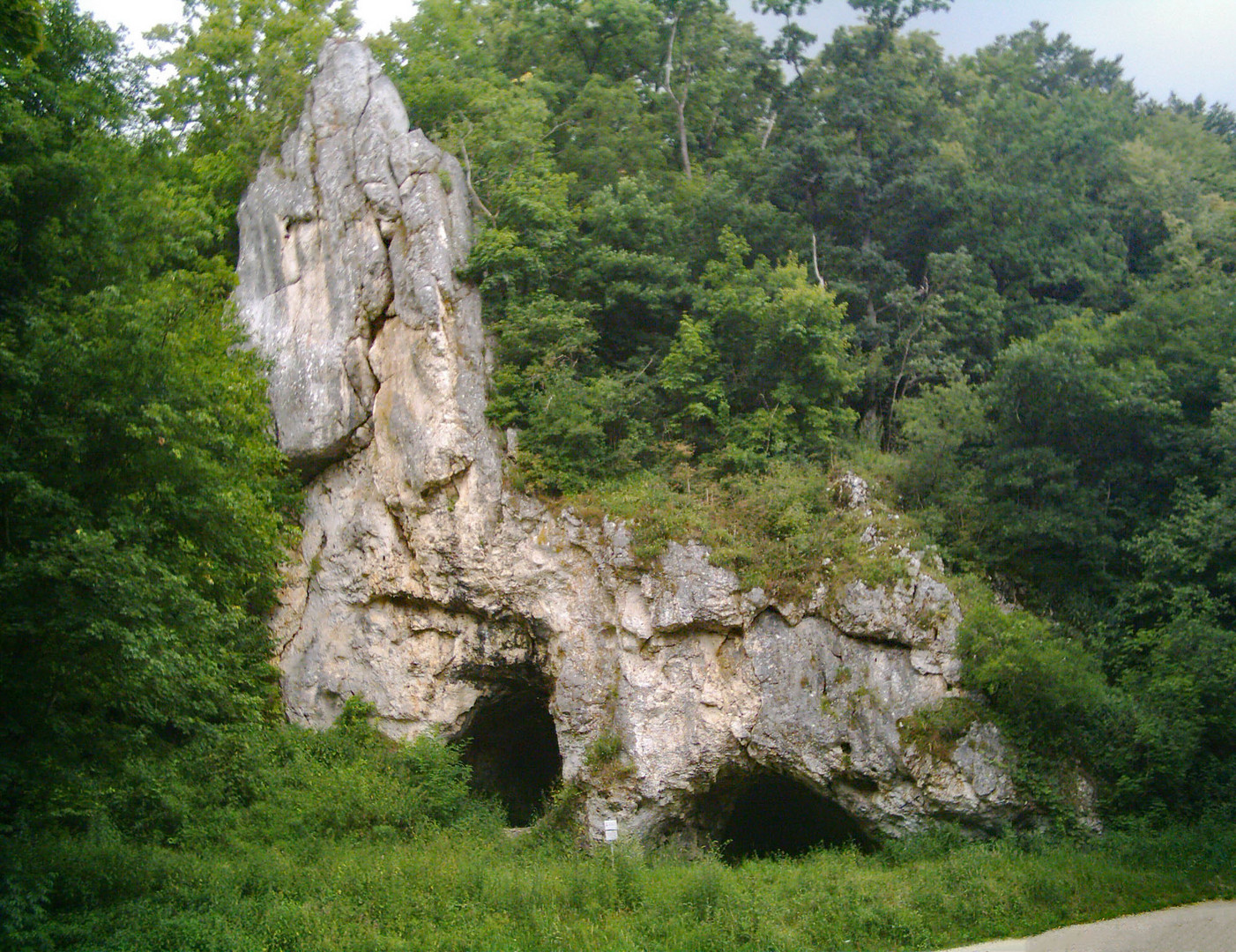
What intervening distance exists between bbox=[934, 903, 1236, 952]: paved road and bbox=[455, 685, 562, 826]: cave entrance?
9.21m

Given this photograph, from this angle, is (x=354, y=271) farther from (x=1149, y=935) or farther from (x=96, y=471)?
(x=1149, y=935)

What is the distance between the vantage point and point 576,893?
15312 mm

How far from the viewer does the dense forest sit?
13992 mm

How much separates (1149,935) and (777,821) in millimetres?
8215

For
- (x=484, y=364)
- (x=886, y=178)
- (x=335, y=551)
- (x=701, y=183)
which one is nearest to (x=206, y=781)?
(x=335, y=551)

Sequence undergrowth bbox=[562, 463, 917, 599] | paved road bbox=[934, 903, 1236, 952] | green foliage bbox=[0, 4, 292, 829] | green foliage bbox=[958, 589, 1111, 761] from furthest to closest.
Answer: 1. undergrowth bbox=[562, 463, 917, 599]
2. green foliage bbox=[958, 589, 1111, 761]
3. paved road bbox=[934, 903, 1236, 952]
4. green foliage bbox=[0, 4, 292, 829]

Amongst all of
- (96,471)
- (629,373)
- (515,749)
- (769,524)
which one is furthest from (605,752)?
(96,471)

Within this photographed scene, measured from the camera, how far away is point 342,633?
20047 millimetres

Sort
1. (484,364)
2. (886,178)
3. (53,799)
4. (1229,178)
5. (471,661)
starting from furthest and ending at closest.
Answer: (1229,178), (886,178), (484,364), (471,661), (53,799)

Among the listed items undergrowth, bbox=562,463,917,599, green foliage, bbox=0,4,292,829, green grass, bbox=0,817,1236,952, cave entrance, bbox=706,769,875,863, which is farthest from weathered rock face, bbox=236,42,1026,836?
green foliage, bbox=0,4,292,829

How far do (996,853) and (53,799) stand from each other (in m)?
14.0

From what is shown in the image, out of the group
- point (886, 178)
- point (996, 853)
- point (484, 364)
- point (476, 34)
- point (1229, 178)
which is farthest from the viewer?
point (1229, 178)

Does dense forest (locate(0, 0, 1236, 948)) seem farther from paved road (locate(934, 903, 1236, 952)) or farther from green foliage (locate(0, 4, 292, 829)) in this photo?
paved road (locate(934, 903, 1236, 952))

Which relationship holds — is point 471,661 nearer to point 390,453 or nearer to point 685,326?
point 390,453
